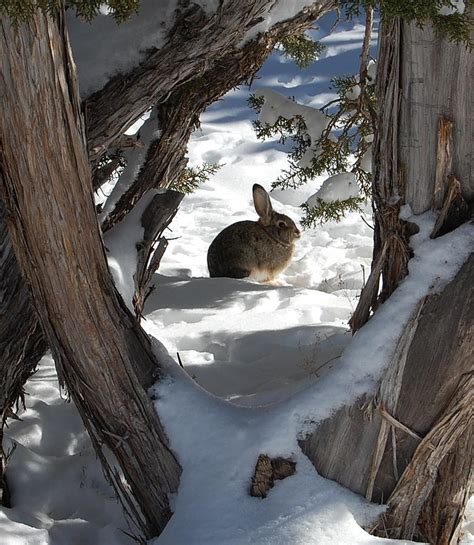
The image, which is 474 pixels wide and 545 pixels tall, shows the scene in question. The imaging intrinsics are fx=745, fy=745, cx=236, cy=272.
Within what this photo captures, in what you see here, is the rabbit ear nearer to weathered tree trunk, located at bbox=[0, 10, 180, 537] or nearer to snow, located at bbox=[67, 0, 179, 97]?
snow, located at bbox=[67, 0, 179, 97]

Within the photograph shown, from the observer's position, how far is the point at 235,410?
238 cm

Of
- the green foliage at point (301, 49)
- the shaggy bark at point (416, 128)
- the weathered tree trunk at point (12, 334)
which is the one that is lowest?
the weathered tree trunk at point (12, 334)

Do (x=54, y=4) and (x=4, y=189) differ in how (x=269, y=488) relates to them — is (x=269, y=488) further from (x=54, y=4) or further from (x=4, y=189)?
(x=54, y=4)

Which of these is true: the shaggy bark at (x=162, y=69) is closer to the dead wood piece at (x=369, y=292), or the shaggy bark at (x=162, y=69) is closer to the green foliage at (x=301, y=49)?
the dead wood piece at (x=369, y=292)

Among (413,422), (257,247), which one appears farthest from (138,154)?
(257,247)

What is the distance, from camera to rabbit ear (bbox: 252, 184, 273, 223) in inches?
237

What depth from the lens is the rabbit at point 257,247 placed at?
6023 mm

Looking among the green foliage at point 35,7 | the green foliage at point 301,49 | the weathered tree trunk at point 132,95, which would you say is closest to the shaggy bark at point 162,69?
the weathered tree trunk at point 132,95

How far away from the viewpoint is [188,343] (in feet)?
14.1

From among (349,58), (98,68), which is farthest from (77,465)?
(349,58)

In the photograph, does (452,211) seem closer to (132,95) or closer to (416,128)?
(416,128)

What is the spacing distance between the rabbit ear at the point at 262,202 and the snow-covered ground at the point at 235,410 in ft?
1.95

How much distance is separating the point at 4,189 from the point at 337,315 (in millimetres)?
3068

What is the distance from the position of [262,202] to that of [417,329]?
13.5 ft
